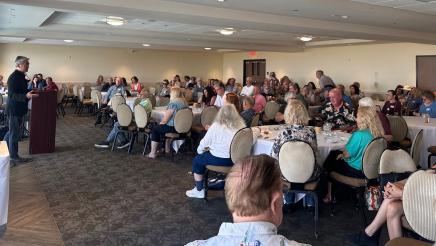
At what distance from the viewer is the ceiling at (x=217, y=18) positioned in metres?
7.36

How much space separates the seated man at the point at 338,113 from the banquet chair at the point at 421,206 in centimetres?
355

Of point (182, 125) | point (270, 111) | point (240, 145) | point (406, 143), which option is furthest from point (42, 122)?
point (406, 143)

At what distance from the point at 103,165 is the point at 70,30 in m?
7.51

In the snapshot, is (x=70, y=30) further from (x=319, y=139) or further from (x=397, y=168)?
(x=397, y=168)

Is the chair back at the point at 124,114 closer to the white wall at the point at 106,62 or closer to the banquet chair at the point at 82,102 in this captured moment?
the banquet chair at the point at 82,102

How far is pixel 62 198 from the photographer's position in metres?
4.86

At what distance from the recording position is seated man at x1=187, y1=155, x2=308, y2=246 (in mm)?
1360

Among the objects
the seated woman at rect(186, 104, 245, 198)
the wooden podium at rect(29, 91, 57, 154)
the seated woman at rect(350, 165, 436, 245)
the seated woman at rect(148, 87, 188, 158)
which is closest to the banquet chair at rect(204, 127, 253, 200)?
the seated woman at rect(186, 104, 245, 198)

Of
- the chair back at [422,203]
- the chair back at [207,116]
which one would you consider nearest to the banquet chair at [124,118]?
the chair back at [207,116]

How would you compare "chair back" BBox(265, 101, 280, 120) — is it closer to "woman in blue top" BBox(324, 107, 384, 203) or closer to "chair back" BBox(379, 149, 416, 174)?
"woman in blue top" BBox(324, 107, 384, 203)

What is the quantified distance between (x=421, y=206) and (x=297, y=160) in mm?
1428

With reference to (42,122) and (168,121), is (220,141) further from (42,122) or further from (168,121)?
(42,122)

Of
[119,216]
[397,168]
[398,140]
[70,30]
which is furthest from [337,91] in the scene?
[70,30]

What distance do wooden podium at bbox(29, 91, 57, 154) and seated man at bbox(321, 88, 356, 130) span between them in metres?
4.98
